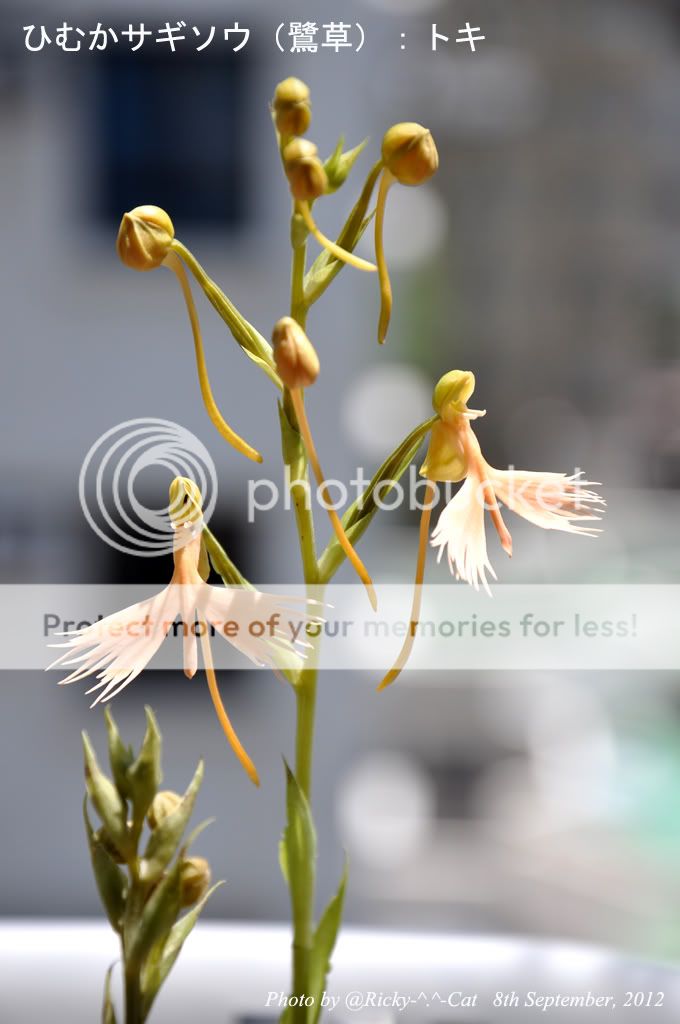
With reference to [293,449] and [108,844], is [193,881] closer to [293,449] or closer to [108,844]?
[108,844]

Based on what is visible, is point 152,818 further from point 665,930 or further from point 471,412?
point 665,930

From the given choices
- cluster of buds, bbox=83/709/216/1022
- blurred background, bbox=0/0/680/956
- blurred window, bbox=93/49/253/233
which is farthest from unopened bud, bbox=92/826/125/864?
blurred window, bbox=93/49/253/233

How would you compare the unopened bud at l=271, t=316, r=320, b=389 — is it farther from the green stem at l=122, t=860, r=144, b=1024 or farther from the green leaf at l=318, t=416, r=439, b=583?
the green stem at l=122, t=860, r=144, b=1024

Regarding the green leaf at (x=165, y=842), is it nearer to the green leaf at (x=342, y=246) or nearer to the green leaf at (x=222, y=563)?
the green leaf at (x=222, y=563)

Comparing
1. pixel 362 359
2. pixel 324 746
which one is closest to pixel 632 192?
pixel 362 359

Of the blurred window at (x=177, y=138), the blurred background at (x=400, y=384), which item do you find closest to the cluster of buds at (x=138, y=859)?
the blurred background at (x=400, y=384)

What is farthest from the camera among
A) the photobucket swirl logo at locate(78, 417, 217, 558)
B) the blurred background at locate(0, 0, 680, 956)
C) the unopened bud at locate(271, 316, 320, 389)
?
the blurred background at locate(0, 0, 680, 956)

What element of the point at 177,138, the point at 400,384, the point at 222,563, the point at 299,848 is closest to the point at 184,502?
the point at 222,563
